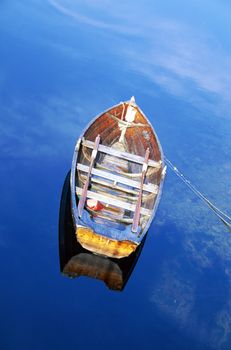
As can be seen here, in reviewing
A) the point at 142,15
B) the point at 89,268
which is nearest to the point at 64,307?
the point at 89,268

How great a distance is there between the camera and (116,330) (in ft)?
30.0

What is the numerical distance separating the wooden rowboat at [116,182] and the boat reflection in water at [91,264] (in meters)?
0.69

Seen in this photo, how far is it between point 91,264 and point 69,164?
4374mm

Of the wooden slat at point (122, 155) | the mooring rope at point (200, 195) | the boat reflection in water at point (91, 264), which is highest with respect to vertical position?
the wooden slat at point (122, 155)

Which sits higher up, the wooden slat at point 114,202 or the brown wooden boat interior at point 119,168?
the brown wooden boat interior at point 119,168

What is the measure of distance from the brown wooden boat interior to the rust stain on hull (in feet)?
2.83

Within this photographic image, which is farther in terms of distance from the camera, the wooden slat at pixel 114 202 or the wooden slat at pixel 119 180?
the wooden slat at pixel 119 180

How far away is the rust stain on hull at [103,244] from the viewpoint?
366 inches

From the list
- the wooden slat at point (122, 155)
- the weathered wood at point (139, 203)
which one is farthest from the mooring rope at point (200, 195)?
the weathered wood at point (139, 203)

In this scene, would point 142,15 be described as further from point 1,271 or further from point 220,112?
point 1,271

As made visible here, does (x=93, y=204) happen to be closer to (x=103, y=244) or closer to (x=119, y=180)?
(x=119, y=180)

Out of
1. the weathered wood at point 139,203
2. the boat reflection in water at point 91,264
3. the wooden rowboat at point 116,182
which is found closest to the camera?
the wooden rowboat at point 116,182

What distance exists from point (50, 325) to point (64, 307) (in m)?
0.56

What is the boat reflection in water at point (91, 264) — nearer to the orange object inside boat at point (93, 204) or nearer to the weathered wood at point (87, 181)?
the orange object inside boat at point (93, 204)
